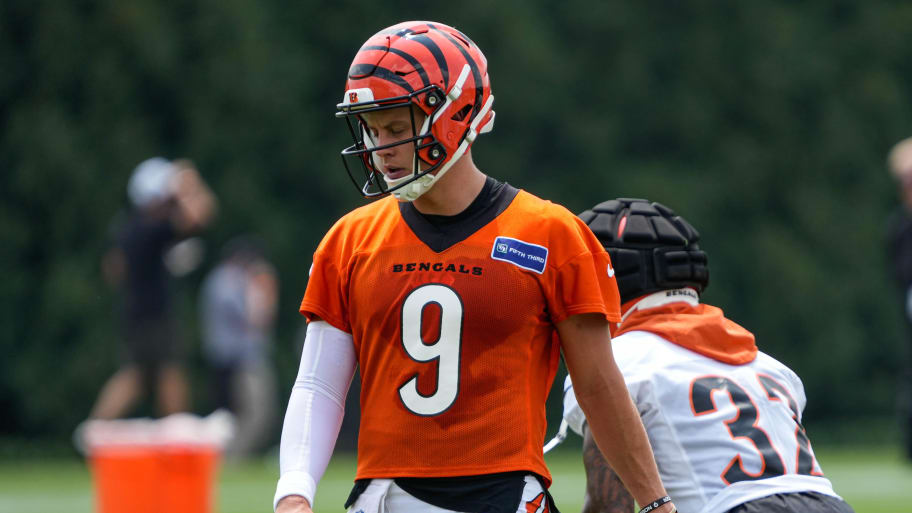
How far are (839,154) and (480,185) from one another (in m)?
16.5

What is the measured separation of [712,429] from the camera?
352 cm

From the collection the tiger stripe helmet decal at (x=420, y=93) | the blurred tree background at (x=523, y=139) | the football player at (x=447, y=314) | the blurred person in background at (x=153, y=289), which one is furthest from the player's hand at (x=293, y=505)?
the blurred tree background at (x=523, y=139)

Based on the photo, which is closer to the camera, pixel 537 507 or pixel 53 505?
pixel 537 507

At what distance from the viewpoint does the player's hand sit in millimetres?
3049

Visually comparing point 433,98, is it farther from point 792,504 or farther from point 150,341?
point 150,341

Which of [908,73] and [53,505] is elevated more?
[908,73]

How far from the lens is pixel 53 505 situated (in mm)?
8930

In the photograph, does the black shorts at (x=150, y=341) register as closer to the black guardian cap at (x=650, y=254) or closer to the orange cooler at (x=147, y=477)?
the orange cooler at (x=147, y=477)

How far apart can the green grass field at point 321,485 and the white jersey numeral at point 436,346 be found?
192 inches

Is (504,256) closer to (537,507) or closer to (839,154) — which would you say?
(537,507)

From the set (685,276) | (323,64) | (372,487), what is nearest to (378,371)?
(372,487)

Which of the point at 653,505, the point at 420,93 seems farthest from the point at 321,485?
the point at 420,93

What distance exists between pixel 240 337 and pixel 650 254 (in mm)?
10395

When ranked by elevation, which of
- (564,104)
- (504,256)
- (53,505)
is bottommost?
(53,505)
